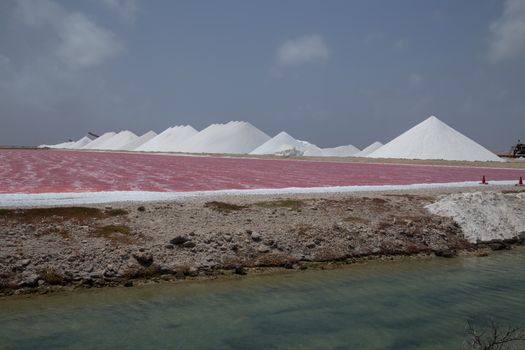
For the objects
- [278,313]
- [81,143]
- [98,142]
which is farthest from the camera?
[81,143]

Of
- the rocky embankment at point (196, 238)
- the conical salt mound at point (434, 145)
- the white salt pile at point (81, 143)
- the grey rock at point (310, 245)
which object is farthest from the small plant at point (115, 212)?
the white salt pile at point (81, 143)

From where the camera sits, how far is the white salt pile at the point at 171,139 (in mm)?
87312

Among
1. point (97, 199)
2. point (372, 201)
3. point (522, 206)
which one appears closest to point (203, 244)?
point (97, 199)

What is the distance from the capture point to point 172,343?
17.1 feet

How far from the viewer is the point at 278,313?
6.20 m

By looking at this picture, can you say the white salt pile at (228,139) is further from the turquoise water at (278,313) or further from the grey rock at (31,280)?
the grey rock at (31,280)

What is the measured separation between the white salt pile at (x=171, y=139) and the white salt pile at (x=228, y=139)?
405cm

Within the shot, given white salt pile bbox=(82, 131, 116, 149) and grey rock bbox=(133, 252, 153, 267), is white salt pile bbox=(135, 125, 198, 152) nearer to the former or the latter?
white salt pile bbox=(82, 131, 116, 149)

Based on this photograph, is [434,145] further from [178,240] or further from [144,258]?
[144,258]

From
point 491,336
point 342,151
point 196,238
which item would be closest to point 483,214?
point 491,336

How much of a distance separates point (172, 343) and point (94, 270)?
268 centimetres

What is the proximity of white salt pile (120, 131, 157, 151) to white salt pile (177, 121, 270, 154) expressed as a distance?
82.0ft

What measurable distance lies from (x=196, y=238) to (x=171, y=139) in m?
85.3

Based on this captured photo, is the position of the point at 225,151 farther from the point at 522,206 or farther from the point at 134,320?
the point at 134,320
